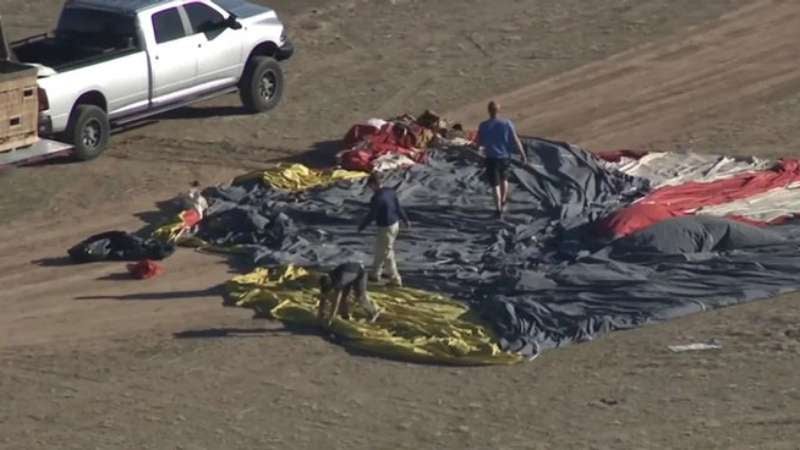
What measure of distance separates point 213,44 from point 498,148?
620 cm

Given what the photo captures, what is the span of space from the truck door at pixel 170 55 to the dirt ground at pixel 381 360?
81 centimetres

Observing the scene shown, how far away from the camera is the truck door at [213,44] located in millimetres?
31984

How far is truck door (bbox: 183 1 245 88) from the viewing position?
31984 mm

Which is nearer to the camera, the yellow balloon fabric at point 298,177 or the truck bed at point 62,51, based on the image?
the yellow balloon fabric at point 298,177

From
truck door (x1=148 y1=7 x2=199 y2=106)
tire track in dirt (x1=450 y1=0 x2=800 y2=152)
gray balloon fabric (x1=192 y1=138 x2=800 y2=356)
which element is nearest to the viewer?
gray balloon fabric (x1=192 y1=138 x2=800 y2=356)

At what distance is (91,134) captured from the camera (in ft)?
101

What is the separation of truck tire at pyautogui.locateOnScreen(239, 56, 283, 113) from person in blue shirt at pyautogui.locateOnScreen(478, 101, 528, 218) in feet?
19.4

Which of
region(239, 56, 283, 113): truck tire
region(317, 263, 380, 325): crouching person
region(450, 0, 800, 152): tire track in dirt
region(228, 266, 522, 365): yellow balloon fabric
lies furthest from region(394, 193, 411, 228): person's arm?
region(239, 56, 283, 113): truck tire

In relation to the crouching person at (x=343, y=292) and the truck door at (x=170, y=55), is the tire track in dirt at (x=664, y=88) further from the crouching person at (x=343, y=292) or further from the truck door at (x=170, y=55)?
the crouching person at (x=343, y=292)

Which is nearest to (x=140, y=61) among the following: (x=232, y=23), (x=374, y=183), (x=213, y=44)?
(x=213, y=44)

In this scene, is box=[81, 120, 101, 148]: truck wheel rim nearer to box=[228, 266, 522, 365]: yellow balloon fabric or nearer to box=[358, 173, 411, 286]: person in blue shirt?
box=[228, 266, 522, 365]: yellow balloon fabric

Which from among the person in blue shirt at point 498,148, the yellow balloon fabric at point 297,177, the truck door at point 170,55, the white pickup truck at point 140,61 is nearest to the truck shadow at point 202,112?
the white pickup truck at point 140,61

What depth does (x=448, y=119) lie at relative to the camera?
32438 mm

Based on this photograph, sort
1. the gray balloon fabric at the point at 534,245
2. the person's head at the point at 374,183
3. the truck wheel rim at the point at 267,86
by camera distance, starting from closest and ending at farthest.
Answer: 1. the gray balloon fabric at the point at 534,245
2. the person's head at the point at 374,183
3. the truck wheel rim at the point at 267,86
